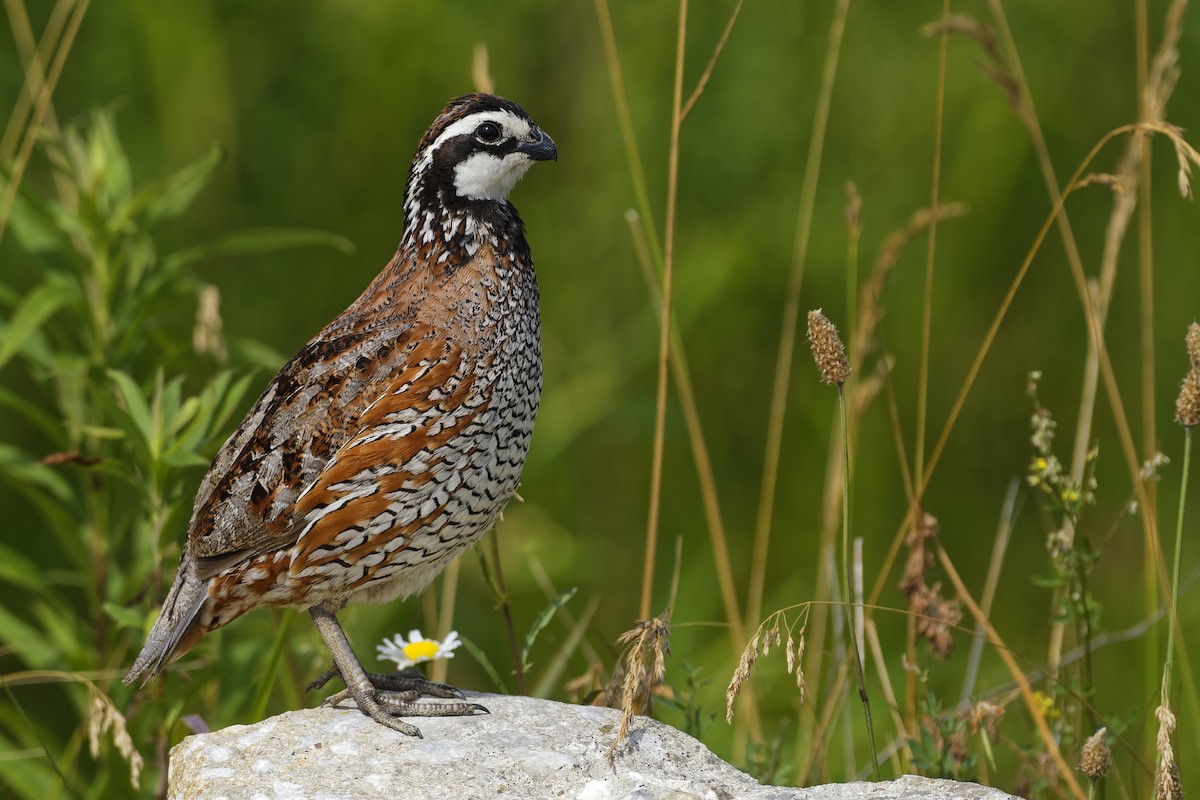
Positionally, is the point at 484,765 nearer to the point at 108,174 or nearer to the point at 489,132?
the point at 489,132

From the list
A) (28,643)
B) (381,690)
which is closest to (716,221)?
(381,690)

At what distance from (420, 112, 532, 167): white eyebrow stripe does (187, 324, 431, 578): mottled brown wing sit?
493mm

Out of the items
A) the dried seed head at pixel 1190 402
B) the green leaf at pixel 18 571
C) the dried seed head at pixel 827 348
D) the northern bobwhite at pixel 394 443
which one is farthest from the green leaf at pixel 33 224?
the dried seed head at pixel 1190 402

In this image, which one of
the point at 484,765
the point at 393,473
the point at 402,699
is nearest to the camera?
the point at 484,765

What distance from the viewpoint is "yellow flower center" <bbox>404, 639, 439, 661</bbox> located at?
3.51 m

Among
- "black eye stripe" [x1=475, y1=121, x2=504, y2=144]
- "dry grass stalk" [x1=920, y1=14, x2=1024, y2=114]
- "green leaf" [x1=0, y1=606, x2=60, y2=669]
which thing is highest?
"dry grass stalk" [x1=920, y1=14, x2=1024, y2=114]

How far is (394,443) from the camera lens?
3.31 metres

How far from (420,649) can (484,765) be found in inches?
26.5

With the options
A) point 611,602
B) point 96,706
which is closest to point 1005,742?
point 96,706

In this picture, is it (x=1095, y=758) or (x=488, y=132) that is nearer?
(x=1095, y=758)

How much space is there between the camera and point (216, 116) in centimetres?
586

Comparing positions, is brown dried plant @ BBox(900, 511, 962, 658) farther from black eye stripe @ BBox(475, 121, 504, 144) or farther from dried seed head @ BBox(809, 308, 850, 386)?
black eye stripe @ BBox(475, 121, 504, 144)

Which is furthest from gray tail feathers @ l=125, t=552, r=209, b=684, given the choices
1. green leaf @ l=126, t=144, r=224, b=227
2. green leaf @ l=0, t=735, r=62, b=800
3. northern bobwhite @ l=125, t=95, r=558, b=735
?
green leaf @ l=126, t=144, r=224, b=227

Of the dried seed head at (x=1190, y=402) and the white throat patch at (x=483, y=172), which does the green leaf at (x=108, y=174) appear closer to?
the white throat patch at (x=483, y=172)
